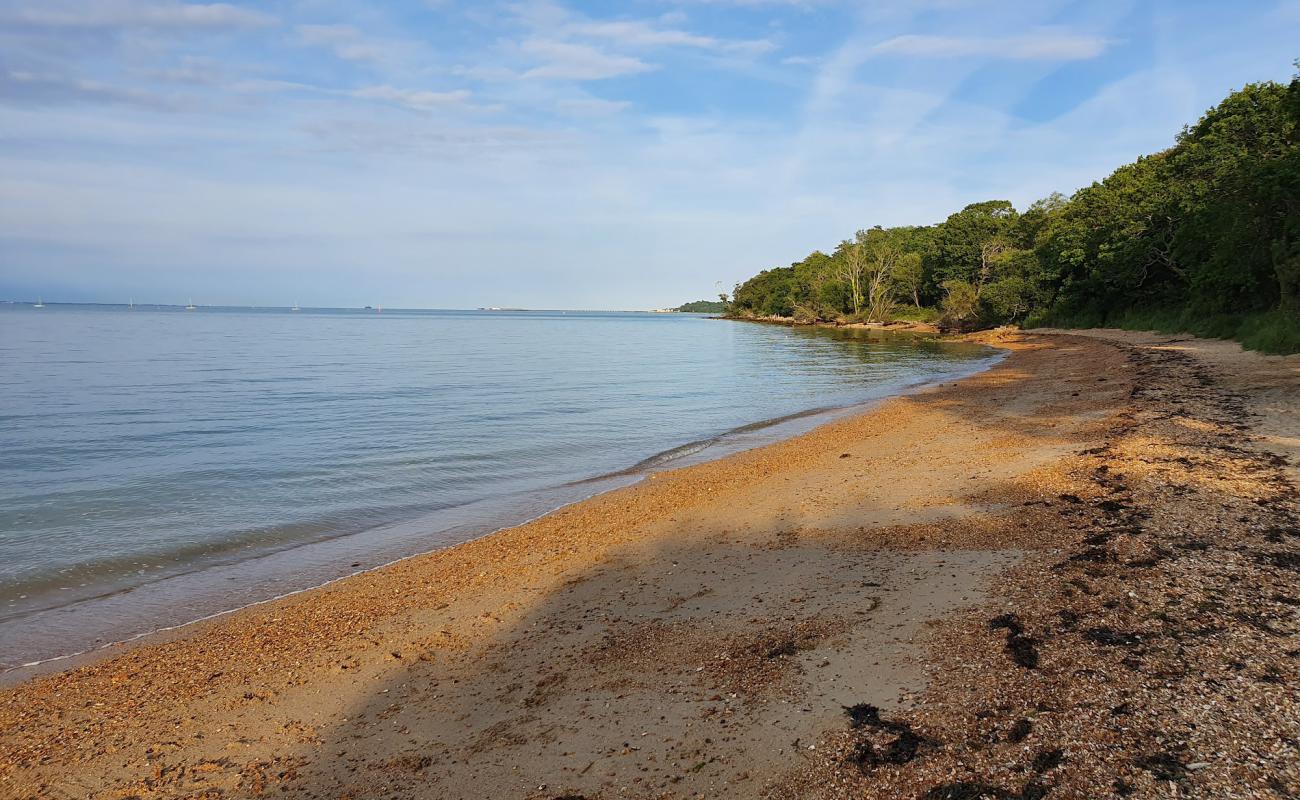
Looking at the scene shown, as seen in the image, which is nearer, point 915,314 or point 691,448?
point 691,448

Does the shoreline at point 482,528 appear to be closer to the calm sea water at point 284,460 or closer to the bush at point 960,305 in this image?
the calm sea water at point 284,460

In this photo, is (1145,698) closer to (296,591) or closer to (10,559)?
(296,591)

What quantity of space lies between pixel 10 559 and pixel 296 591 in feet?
14.6

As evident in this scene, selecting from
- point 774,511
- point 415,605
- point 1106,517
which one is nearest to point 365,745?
point 415,605

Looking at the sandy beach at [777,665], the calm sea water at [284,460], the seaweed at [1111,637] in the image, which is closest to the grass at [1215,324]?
the calm sea water at [284,460]

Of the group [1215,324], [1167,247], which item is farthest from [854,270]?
[1215,324]

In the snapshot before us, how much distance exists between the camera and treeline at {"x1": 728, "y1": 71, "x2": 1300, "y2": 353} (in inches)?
1024

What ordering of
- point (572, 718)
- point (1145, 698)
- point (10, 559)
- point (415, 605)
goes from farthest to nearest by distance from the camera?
point (10, 559) → point (415, 605) → point (572, 718) → point (1145, 698)

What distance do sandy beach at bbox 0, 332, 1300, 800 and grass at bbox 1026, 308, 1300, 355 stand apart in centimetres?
1712

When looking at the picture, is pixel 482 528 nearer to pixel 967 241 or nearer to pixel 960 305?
pixel 960 305

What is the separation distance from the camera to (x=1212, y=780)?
314 cm

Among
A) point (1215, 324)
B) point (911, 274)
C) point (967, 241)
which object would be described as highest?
point (967, 241)

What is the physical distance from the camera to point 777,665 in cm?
502

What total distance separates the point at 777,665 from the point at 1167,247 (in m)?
47.1
